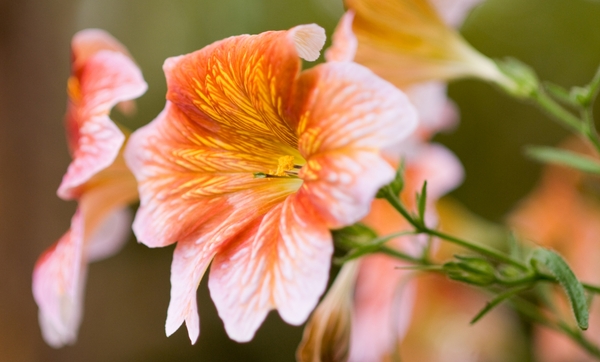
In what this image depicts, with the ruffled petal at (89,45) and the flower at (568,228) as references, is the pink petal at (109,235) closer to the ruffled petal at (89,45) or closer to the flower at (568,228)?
the ruffled petal at (89,45)

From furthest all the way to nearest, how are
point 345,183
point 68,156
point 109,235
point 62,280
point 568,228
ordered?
1. point 68,156
2. point 568,228
3. point 109,235
4. point 62,280
5. point 345,183

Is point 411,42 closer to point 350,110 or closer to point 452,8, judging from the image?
point 452,8

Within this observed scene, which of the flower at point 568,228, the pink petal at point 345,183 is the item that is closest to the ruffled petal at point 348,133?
the pink petal at point 345,183

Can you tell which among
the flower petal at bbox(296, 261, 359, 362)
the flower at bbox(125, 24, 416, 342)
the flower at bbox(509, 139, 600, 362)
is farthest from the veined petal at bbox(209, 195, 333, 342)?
the flower at bbox(509, 139, 600, 362)

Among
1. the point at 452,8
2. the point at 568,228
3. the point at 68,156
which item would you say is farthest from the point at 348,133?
the point at 68,156

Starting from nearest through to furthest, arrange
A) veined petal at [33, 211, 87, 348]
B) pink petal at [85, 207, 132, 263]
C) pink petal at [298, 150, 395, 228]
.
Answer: pink petal at [298, 150, 395, 228], veined petal at [33, 211, 87, 348], pink petal at [85, 207, 132, 263]

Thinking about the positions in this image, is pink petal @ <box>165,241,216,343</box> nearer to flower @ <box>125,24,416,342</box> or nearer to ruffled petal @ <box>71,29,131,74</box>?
flower @ <box>125,24,416,342</box>
